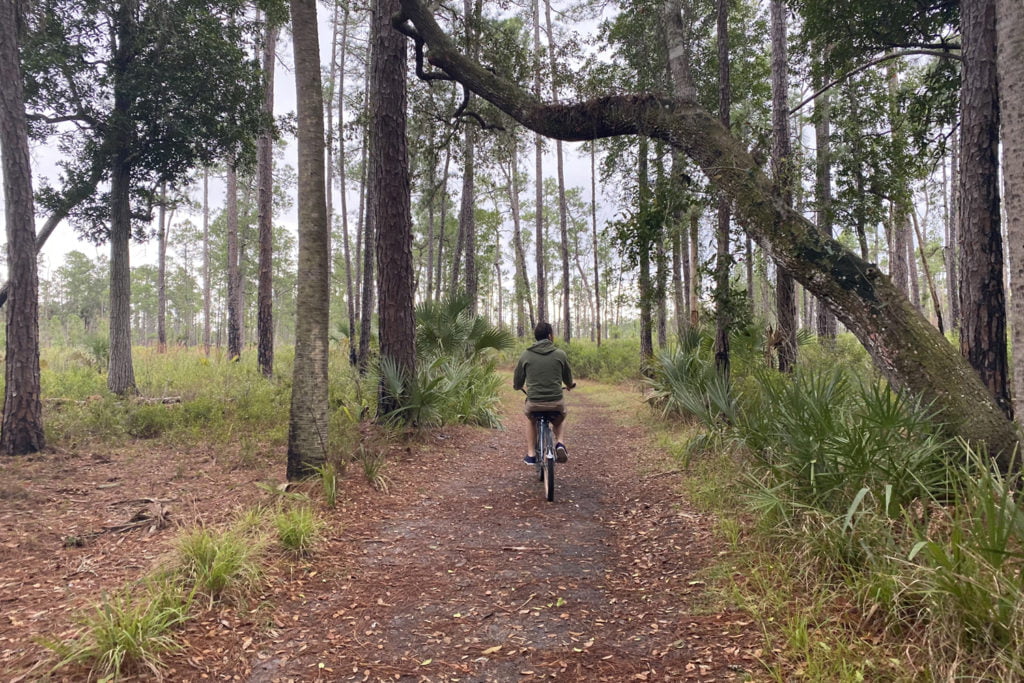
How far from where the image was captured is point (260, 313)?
1377cm

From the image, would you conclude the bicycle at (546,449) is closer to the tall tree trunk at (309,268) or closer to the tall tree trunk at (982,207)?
the tall tree trunk at (309,268)

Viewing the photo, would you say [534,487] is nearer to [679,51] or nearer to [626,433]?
[626,433]

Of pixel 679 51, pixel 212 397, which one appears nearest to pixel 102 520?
pixel 212 397

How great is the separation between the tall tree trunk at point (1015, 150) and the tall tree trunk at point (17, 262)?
978 centimetres

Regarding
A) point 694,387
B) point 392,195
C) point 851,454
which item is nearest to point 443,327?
point 392,195

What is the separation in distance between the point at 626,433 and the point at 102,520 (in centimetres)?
731

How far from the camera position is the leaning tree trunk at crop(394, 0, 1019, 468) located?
3777 mm

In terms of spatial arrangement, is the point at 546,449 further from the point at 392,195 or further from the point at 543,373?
the point at 392,195

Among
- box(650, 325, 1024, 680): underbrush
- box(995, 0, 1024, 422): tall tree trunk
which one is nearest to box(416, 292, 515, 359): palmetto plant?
box(650, 325, 1024, 680): underbrush

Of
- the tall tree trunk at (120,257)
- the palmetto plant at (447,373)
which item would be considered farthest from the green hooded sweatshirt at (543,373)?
the tall tree trunk at (120,257)

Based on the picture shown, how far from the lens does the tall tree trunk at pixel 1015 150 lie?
296cm

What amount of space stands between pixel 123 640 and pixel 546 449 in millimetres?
3794

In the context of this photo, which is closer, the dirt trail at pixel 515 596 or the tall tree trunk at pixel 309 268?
the dirt trail at pixel 515 596

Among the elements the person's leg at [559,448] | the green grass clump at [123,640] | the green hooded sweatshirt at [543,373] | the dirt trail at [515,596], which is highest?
the green hooded sweatshirt at [543,373]
